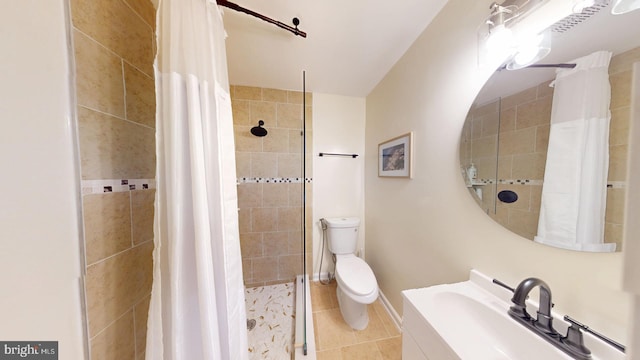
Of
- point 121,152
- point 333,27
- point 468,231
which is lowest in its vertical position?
point 468,231

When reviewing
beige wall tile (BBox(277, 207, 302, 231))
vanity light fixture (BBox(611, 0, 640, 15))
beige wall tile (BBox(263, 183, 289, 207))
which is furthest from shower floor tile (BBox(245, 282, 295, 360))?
vanity light fixture (BBox(611, 0, 640, 15))

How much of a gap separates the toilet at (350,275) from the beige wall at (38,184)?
4.57 ft

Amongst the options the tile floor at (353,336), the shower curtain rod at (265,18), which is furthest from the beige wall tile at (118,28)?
the tile floor at (353,336)

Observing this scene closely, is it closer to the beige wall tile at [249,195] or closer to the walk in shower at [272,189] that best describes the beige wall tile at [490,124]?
the walk in shower at [272,189]

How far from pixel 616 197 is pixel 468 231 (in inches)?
18.0

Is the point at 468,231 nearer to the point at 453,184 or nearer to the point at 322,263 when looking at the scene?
the point at 453,184

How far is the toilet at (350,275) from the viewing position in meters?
1.37

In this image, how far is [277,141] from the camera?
194 centimetres

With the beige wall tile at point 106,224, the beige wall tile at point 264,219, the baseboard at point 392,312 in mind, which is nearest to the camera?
the beige wall tile at point 106,224

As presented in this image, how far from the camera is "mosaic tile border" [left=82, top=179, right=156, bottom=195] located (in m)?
0.63

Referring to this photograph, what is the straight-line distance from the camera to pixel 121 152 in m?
0.74

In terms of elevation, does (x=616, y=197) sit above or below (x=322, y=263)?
above

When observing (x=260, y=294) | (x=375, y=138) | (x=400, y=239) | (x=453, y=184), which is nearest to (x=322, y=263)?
(x=260, y=294)

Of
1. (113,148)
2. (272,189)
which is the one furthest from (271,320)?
(113,148)
